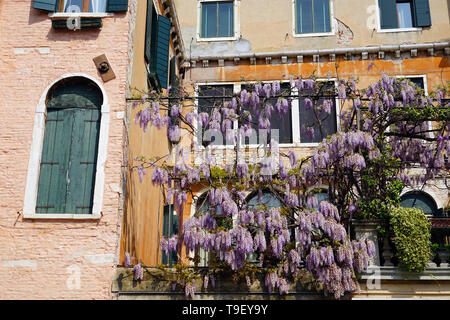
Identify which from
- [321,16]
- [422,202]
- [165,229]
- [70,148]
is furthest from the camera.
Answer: [321,16]

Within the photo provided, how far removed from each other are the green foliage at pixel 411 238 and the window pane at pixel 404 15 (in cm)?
937

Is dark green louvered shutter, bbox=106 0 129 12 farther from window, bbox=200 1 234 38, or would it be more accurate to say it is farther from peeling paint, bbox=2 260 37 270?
window, bbox=200 1 234 38

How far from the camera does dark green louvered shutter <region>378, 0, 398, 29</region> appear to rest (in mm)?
16516

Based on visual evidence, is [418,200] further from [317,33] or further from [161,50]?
[161,50]

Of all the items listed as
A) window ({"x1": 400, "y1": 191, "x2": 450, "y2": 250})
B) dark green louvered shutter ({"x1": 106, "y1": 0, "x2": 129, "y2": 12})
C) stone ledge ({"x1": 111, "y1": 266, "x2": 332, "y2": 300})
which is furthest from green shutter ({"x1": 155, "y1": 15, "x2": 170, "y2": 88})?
window ({"x1": 400, "y1": 191, "x2": 450, "y2": 250})

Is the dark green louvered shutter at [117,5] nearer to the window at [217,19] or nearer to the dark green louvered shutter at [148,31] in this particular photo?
the dark green louvered shutter at [148,31]

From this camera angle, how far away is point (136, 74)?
11055mm

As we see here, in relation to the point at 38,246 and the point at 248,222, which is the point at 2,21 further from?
the point at 248,222

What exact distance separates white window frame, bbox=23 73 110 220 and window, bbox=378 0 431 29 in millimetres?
10237

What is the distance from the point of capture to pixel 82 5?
35.1ft

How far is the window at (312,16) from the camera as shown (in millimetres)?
16812

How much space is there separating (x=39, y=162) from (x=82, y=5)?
10.9ft

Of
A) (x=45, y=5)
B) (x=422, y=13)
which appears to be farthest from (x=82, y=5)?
(x=422, y=13)
